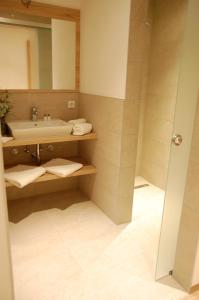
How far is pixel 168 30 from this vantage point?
2912mm

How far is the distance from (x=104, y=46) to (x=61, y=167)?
1231 mm

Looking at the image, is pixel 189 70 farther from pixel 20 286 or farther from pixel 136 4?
pixel 20 286

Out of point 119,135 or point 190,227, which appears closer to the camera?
point 190,227

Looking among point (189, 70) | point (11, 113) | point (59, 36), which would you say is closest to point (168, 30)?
point (59, 36)

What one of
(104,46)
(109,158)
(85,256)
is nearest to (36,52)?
(104,46)

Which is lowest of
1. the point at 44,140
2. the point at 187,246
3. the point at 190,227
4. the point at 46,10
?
the point at 187,246

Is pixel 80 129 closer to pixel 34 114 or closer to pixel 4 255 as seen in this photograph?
pixel 34 114

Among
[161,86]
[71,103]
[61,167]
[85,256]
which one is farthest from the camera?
[161,86]

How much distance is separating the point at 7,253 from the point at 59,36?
2.27 metres

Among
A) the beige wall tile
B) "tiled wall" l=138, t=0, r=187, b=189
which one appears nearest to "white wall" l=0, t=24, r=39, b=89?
"tiled wall" l=138, t=0, r=187, b=189

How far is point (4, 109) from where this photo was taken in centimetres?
239

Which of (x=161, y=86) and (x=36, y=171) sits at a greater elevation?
(x=161, y=86)

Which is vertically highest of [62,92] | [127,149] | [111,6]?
[111,6]

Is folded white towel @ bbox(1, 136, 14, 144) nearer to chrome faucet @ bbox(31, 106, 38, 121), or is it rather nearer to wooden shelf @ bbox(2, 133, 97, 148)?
wooden shelf @ bbox(2, 133, 97, 148)
